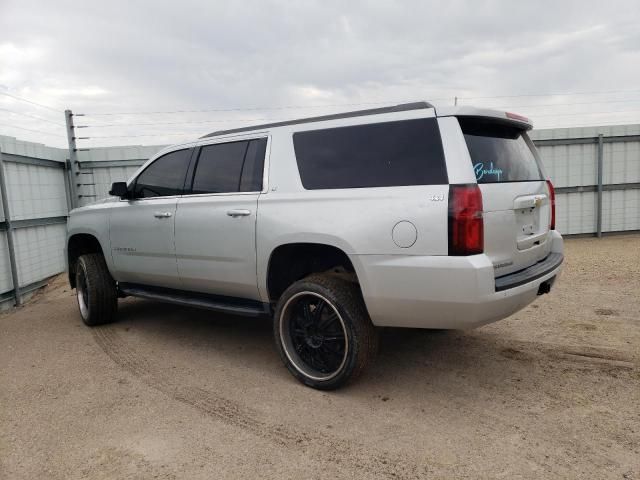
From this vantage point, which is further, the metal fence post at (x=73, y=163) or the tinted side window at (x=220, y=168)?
the metal fence post at (x=73, y=163)

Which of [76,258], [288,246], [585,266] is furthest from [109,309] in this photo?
[585,266]

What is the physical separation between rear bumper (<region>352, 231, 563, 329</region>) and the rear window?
2.13 ft

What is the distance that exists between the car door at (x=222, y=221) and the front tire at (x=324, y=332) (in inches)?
16.8

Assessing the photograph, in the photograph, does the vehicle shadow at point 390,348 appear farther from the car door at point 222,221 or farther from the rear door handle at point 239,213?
the rear door handle at point 239,213

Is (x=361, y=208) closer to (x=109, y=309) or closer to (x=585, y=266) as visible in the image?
(x=109, y=309)

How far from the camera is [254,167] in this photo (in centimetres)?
389

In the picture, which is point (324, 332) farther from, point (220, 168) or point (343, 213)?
point (220, 168)

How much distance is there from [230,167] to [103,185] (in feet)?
22.2

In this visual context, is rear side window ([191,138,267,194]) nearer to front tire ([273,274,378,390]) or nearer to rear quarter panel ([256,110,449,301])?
rear quarter panel ([256,110,449,301])

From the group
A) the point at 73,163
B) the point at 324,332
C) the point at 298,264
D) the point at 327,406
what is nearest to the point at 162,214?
the point at 298,264

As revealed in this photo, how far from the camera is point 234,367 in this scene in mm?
4027

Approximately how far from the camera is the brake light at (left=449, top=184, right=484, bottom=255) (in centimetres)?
280

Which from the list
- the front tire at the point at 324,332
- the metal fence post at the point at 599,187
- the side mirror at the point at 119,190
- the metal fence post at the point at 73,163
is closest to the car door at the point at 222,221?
the front tire at the point at 324,332

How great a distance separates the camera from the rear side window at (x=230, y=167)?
12.7ft
